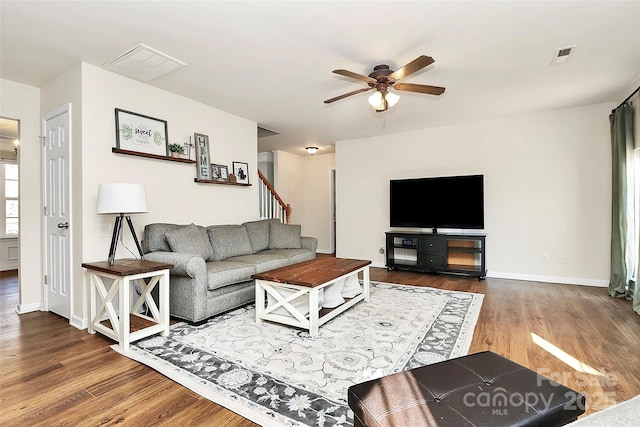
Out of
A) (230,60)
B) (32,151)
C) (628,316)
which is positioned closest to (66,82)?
(32,151)

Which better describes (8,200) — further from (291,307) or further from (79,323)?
(291,307)

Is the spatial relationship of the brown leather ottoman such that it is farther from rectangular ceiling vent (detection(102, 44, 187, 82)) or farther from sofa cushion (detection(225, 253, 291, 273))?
rectangular ceiling vent (detection(102, 44, 187, 82))

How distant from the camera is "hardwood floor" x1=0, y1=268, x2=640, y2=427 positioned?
1629 millimetres

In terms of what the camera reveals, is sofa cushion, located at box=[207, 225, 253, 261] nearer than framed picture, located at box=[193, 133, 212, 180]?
Yes

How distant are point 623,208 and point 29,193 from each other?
675cm

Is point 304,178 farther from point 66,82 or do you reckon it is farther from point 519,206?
point 66,82

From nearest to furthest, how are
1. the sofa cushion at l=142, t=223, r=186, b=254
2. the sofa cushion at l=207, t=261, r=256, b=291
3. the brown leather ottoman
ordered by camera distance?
1. the brown leather ottoman
2. the sofa cushion at l=207, t=261, r=256, b=291
3. the sofa cushion at l=142, t=223, r=186, b=254

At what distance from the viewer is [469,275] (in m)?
4.71

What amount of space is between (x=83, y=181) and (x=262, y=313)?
6.85ft

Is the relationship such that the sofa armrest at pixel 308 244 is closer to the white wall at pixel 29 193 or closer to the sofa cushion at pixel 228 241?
the sofa cushion at pixel 228 241

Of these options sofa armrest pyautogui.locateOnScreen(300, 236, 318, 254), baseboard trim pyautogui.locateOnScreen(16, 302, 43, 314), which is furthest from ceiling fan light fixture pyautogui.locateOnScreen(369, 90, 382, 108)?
baseboard trim pyautogui.locateOnScreen(16, 302, 43, 314)

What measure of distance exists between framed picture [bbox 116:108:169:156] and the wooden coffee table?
6.32ft

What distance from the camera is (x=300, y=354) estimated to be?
2244 millimetres

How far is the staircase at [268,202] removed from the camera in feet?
18.0
